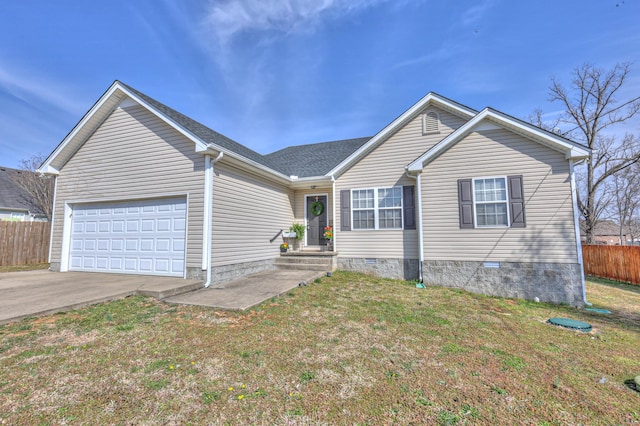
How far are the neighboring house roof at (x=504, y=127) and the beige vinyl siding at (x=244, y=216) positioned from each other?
16.2 feet

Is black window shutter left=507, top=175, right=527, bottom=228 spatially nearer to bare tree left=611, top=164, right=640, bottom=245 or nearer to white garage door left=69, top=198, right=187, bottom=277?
white garage door left=69, top=198, right=187, bottom=277

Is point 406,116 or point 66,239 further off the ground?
point 406,116

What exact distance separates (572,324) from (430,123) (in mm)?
6567

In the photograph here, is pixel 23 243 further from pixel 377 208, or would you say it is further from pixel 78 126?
pixel 377 208

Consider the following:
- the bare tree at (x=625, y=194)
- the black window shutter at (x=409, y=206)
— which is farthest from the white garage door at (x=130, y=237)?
the bare tree at (x=625, y=194)

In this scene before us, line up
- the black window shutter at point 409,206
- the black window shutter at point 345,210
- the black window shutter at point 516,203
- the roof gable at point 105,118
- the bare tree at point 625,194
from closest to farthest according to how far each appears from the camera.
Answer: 1. the roof gable at point 105,118
2. the black window shutter at point 516,203
3. the black window shutter at point 409,206
4. the black window shutter at point 345,210
5. the bare tree at point 625,194

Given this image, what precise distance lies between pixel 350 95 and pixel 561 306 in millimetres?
11974

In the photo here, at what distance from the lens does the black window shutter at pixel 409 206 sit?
8578 mm

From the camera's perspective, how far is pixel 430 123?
895 cm

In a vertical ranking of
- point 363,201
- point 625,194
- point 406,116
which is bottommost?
point 363,201

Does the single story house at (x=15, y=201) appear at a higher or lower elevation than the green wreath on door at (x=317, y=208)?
higher

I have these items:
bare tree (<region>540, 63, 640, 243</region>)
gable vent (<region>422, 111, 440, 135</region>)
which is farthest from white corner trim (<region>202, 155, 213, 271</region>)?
bare tree (<region>540, 63, 640, 243</region>)

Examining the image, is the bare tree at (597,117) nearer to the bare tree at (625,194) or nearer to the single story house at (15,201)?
the bare tree at (625,194)

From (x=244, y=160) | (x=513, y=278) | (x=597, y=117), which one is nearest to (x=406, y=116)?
(x=244, y=160)
